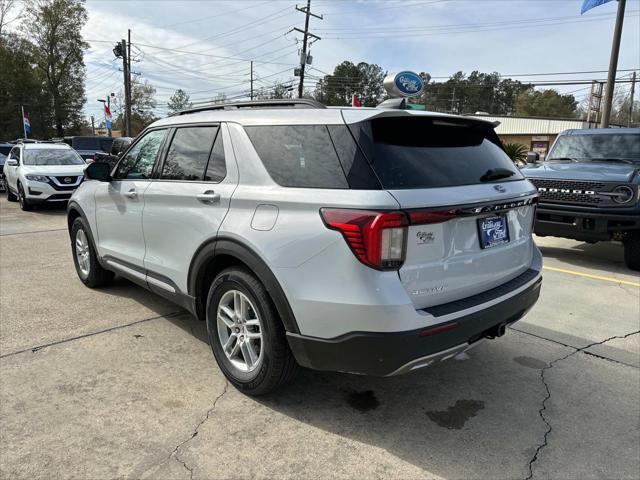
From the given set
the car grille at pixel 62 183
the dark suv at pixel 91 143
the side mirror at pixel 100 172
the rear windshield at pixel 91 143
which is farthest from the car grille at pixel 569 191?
the rear windshield at pixel 91 143

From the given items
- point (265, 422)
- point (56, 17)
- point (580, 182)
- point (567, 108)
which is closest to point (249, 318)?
point (265, 422)

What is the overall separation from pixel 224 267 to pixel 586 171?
6039 millimetres

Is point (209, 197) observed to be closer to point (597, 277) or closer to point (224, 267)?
point (224, 267)

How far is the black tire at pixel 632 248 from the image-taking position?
657cm

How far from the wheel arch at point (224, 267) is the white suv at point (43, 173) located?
9.21 metres

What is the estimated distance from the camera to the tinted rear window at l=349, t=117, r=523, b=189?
8.18 feet

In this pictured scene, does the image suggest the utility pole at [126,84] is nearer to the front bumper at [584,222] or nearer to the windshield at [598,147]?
the windshield at [598,147]

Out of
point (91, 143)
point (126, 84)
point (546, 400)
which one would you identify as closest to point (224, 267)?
point (546, 400)

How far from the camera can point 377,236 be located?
2.29 meters

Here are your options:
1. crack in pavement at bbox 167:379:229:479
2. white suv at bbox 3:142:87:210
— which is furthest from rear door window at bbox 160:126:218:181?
white suv at bbox 3:142:87:210

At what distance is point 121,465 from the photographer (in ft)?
7.97

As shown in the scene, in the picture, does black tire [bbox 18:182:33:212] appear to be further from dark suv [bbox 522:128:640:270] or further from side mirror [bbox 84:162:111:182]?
dark suv [bbox 522:128:640:270]

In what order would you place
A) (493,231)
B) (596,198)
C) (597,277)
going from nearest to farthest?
(493,231) < (597,277) < (596,198)

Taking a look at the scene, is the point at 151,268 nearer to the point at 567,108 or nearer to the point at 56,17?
the point at 56,17
